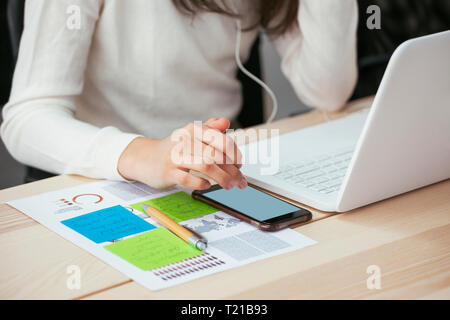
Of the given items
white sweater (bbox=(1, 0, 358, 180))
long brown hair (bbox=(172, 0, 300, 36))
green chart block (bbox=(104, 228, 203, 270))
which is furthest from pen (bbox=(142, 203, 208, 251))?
long brown hair (bbox=(172, 0, 300, 36))

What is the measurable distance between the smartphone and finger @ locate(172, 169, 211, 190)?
1.0 inches

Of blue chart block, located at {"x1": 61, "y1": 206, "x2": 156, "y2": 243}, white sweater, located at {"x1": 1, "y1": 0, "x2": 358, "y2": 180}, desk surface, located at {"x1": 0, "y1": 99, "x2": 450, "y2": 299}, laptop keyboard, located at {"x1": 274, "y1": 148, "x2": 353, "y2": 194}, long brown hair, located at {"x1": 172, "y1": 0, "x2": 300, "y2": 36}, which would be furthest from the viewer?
long brown hair, located at {"x1": 172, "y1": 0, "x2": 300, "y2": 36}

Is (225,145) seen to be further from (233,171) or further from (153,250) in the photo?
(153,250)

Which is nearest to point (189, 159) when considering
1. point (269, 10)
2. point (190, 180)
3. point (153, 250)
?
point (190, 180)

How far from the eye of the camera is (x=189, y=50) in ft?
3.85

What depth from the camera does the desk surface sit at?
0.58 meters

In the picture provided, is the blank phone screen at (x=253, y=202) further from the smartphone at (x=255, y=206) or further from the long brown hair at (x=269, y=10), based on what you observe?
the long brown hair at (x=269, y=10)

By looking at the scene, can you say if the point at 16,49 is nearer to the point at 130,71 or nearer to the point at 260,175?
the point at 130,71

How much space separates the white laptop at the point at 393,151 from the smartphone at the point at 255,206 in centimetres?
3

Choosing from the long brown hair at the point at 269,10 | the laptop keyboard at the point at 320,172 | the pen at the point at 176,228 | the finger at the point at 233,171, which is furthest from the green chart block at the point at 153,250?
the long brown hair at the point at 269,10

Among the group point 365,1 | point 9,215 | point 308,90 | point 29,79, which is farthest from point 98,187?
point 365,1

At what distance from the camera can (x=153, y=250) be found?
67 centimetres

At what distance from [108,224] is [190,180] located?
11cm

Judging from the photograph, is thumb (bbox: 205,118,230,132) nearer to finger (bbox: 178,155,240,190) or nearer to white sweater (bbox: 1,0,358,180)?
finger (bbox: 178,155,240,190)
